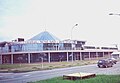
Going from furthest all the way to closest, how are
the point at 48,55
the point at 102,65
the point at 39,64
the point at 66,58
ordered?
the point at 48,55, the point at 66,58, the point at 39,64, the point at 102,65

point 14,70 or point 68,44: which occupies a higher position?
point 68,44

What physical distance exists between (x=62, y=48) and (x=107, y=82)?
19330 mm

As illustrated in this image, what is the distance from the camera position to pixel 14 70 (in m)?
19.5

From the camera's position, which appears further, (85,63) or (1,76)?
(85,63)

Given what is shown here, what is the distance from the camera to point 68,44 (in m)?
30.0

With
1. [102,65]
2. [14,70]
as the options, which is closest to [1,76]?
[14,70]

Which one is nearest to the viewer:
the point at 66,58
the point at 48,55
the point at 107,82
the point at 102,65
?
the point at 107,82

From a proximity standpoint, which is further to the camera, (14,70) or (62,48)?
(62,48)

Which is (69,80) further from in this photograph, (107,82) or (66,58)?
(66,58)

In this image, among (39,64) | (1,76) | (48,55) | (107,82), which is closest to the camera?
(107,82)

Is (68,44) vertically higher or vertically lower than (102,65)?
higher

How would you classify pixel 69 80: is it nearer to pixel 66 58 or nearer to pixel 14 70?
pixel 14 70

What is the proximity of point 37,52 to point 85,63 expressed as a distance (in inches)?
313

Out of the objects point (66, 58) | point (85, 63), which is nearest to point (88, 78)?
point (85, 63)
